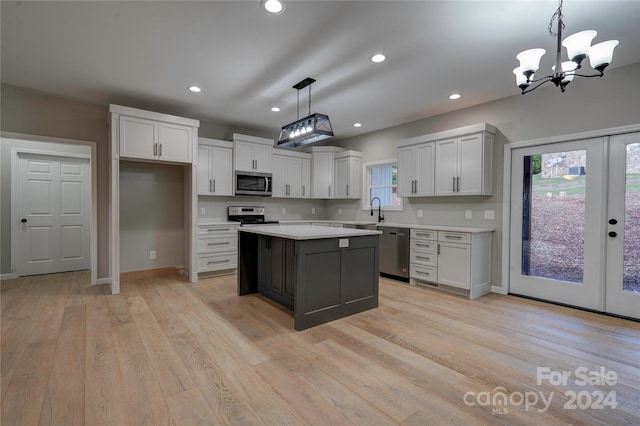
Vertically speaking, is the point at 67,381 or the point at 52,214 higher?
the point at 52,214

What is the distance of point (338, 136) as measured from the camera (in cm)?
629

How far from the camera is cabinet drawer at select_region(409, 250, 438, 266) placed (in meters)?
4.15

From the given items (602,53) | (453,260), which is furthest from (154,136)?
(602,53)

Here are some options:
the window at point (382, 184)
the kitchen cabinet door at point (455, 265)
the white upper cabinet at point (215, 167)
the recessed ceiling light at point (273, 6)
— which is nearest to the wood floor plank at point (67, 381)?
the white upper cabinet at point (215, 167)

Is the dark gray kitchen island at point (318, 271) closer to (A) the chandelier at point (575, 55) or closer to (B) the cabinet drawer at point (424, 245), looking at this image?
(B) the cabinet drawer at point (424, 245)

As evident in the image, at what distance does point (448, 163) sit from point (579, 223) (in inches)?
66.0

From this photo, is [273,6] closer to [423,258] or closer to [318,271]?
[318,271]

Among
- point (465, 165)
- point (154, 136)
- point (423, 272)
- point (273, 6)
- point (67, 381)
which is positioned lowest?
point (67, 381)

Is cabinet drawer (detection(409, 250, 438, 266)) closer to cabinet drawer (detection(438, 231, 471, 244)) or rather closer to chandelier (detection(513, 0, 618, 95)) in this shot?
cabinet drawer (detection(438, 231, 471, 244))

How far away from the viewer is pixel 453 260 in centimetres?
393

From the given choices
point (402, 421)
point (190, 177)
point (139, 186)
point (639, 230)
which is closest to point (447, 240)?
point (639, 230)

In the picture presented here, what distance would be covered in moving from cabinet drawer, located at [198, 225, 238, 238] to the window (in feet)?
8.70

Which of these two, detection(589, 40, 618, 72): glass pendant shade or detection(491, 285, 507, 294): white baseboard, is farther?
detection(491, 285, 507, 294): white baseboard

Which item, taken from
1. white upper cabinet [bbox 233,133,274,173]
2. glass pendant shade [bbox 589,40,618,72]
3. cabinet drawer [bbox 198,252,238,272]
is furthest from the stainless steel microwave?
glass pendant shade [bbox 589,40,618,72]
